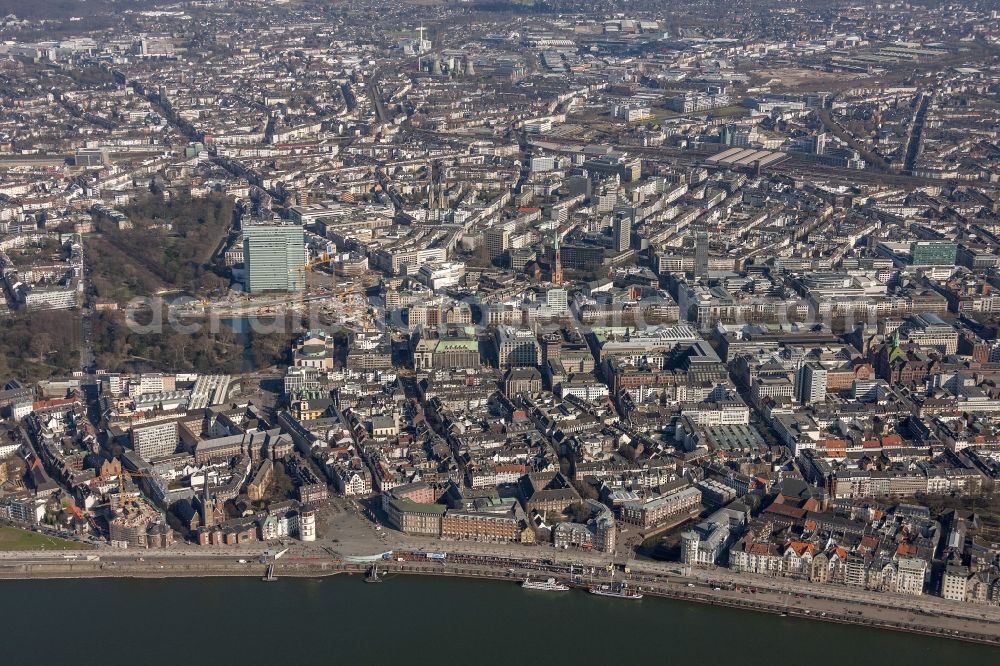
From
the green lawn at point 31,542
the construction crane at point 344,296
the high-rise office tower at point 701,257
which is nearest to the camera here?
the green lawn at point 31,542

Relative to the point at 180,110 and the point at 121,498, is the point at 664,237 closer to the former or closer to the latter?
the point at 121,498

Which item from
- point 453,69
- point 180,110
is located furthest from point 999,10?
point 180,110

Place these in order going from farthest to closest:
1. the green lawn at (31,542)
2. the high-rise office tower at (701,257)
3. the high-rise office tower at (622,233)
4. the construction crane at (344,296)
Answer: the high-rise office tower at (622,233) < the high-rise office tower at (701,257) < the construction crane at (344,296) < the green lawn at (31,542)

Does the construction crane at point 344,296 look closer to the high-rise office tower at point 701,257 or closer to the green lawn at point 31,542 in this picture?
the high-rise office tower at point 701,257

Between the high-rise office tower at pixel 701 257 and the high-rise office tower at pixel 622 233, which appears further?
the high-rise office tower at pixel 622 233

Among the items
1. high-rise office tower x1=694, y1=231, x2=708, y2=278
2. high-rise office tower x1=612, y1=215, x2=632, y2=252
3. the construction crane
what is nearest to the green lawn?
the construction crane

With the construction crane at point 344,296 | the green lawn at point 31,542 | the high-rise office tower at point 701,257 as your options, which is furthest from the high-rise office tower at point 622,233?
the green lawn at point 31,542

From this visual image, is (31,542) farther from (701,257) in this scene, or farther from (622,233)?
(622,233)

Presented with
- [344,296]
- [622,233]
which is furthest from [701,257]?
[344,296]

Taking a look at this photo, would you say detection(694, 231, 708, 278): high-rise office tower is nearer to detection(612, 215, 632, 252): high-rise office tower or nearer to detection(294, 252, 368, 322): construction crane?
detection(612, 215, 632, 252): high-rise office tower
